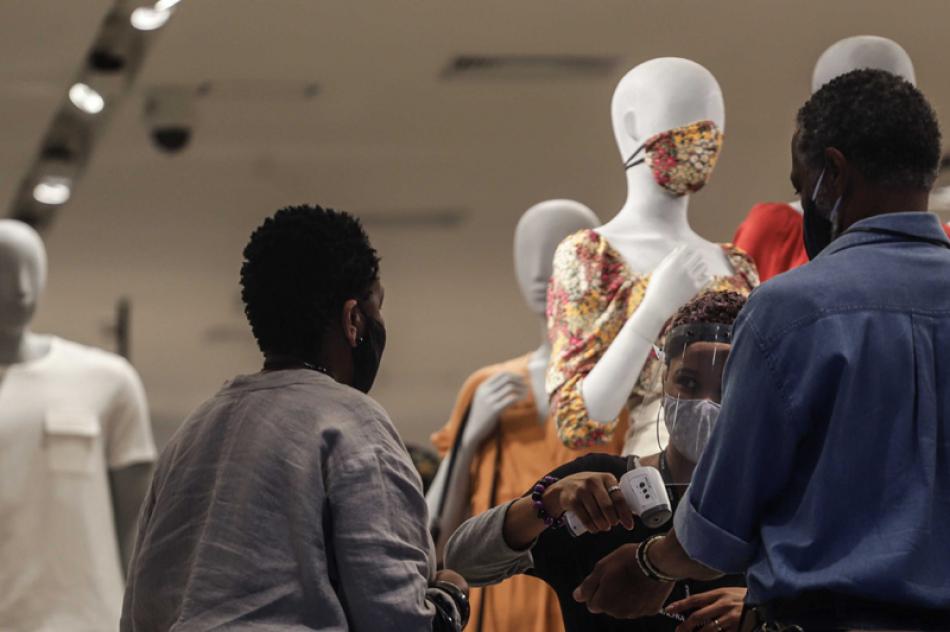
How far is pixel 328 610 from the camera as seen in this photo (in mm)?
2488

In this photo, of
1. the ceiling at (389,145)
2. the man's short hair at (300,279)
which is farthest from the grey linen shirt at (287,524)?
the ceiling at (389,145)

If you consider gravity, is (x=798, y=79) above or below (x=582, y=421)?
above

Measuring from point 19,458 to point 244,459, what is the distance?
2.72m

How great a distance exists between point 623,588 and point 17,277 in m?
2.86

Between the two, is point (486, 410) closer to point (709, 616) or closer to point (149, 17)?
point (709, 616)

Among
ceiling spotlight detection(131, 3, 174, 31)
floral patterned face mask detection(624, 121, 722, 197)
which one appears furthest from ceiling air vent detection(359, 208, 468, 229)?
floral patterned face mask detection(624, 121, 722, 197)

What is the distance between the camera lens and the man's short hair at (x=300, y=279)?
9.04 ft

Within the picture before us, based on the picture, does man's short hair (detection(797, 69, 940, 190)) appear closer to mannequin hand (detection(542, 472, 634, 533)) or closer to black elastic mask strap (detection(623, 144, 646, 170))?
mannequin hand (detection(542, 472, 634, 533))

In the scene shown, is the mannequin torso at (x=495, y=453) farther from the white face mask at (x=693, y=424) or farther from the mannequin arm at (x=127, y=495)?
the white face mask at (x=693, y=424)

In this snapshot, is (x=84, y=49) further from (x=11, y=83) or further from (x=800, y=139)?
(x=800, y=139)

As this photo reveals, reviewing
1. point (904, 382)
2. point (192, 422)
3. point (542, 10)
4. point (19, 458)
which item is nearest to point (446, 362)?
point (542, 10)

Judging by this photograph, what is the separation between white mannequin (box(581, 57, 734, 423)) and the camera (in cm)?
362

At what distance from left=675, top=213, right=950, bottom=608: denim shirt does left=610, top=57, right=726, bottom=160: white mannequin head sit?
1.55m

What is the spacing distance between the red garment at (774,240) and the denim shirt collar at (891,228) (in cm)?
162
